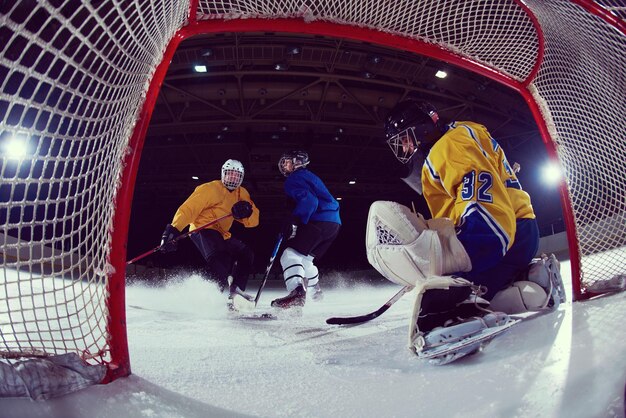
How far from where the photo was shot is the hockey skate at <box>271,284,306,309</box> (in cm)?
264

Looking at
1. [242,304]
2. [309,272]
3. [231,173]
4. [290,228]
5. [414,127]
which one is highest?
[231,173]

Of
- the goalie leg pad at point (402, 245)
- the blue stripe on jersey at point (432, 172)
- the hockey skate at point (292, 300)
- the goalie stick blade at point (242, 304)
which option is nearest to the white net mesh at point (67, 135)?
the goalie leg pad at point (402, 245)

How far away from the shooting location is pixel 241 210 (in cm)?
328

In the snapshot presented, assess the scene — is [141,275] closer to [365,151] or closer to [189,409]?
[365,151]

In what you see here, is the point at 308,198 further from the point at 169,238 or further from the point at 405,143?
the point at 405,143

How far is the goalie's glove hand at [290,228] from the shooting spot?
9.66 ft

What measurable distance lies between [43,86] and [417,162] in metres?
1.16

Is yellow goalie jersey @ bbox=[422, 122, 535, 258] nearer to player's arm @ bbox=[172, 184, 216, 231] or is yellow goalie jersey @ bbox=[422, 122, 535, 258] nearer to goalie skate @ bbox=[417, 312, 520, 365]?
goalie skate @ bbox=[417, 312, 520, 365]

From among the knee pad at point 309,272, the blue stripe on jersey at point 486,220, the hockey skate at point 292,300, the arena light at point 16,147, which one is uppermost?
the arena light at point 16,147

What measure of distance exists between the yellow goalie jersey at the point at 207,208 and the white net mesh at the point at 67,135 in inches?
72.7

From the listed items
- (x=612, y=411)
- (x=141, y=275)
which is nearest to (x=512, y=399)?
(x=612, y=411)

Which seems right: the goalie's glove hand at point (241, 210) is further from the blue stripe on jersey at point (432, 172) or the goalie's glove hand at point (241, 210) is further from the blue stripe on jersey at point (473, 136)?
the blue stripe on jersey at point (473, 136)

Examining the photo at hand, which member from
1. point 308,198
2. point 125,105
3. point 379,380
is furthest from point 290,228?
point 379,380

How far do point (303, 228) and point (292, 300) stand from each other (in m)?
0.65
